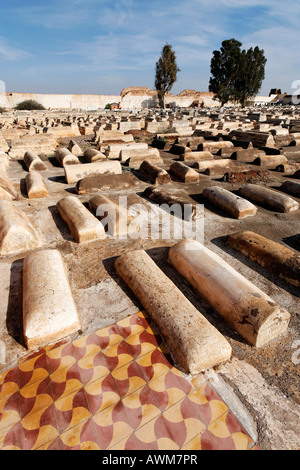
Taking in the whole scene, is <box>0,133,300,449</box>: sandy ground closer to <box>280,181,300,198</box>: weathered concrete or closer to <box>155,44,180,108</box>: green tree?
<box>280,181,300,198</box>: weathered concrete

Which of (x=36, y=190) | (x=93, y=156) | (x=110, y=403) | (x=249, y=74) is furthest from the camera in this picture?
(x=249, y=74)

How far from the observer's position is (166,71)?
123 feet

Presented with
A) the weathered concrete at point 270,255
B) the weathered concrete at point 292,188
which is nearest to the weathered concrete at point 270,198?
the weathered concrete at point 292,188

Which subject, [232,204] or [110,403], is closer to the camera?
[110,403]

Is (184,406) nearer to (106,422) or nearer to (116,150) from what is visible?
(106,422)

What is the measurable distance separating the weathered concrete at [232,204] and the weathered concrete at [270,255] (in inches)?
49.7

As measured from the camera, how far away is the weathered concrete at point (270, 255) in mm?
3568

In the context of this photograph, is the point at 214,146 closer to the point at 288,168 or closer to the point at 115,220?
the point at 288,168

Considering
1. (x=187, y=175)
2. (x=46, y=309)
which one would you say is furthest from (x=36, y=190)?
(x=46, y=309)

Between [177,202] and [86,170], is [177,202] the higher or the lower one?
the lower one

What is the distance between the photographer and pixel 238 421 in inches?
80.4

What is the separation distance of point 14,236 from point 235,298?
3532 mm

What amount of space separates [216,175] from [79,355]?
7529 mm
